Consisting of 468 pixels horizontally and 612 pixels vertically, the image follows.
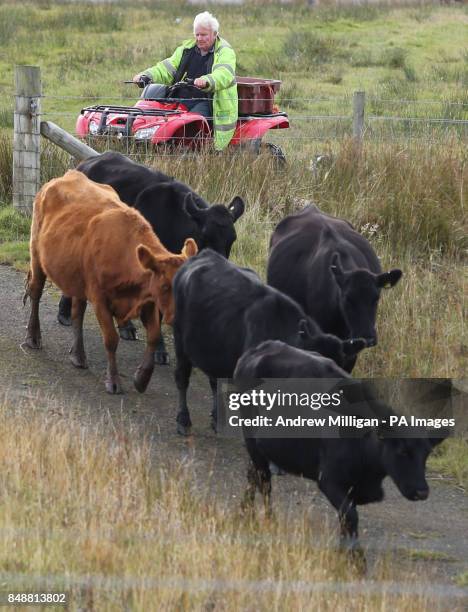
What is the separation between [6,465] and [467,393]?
3481 millimetres

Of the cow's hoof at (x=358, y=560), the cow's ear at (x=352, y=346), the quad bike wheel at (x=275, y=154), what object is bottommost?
the cow's hoof at (x=358, y=560)

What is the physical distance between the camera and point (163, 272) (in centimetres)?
798

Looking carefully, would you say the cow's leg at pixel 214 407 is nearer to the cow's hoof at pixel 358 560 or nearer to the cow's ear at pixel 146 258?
the cow's ear at pixel 146 258

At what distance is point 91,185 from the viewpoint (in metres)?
9.25

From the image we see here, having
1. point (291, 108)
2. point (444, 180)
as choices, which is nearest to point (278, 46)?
point (291, 108)

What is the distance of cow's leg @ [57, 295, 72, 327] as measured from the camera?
392 inches

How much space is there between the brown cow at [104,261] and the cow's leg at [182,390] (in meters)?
0.25

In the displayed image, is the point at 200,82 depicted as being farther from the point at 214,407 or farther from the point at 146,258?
the point at 214,407

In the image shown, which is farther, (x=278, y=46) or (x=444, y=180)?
(x=278, y=46)

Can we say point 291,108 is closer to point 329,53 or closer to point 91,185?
point 329,53

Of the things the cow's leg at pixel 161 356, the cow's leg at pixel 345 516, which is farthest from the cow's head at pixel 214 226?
the cow's leg at pixel 345 516

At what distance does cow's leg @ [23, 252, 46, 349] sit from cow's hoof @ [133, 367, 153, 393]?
1234mm

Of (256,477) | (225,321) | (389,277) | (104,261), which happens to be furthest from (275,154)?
(256,477)

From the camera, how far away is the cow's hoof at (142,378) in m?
8.23
